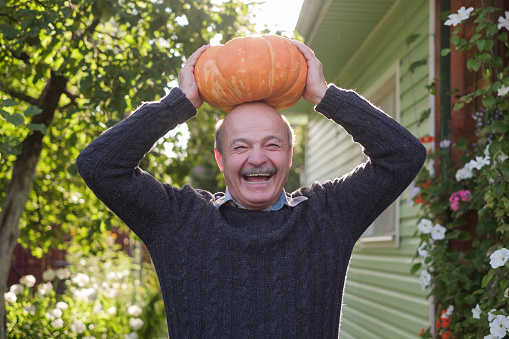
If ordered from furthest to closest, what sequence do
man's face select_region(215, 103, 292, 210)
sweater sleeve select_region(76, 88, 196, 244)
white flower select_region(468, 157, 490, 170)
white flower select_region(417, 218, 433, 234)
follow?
white flower select_region(417, 218, 433, 234), white flower select_region(468, 157, 490, 170), man's face select_region(215, 103, 292, 210), sweater sleeve select_region(76, 88, 196, 244)

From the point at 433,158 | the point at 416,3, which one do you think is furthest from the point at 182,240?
the point at 416,3

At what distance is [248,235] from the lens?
89.3 inches

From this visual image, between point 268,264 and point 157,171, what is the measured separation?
398 centimetres

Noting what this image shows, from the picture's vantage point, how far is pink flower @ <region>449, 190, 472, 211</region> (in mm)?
3262

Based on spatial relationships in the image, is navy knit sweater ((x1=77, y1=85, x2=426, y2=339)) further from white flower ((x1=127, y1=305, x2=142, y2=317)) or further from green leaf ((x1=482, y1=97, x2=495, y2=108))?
white flower ((x1=127, y1=305, x2=142, y2=317))

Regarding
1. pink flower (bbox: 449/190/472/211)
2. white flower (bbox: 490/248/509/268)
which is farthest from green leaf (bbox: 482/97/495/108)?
white flower (bbox: 490/248/509/268)

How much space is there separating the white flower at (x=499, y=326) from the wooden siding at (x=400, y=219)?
1587 millimetres

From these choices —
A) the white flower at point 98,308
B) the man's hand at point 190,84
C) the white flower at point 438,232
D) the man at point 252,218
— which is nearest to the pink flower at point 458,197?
the white flower at point 438,232

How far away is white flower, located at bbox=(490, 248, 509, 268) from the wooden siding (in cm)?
165

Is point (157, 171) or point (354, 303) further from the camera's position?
point (354, 303)

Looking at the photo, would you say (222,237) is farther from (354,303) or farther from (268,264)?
(354,303)

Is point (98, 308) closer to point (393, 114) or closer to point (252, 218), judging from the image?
point (393, 114)

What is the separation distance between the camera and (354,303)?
A: 7344 millimetres

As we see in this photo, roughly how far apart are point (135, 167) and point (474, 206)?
68.0 inches
